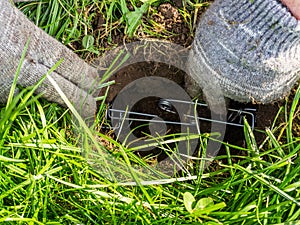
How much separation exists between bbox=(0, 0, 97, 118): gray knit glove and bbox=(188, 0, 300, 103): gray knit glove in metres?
0.31

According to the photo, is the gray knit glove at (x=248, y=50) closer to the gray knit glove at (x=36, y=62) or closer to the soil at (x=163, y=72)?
the soil at (x=163, y=72)

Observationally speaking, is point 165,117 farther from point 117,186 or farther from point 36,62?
point 36,62

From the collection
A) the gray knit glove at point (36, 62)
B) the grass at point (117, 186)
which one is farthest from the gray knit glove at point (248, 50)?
the gray knit glove at point (36, 62)

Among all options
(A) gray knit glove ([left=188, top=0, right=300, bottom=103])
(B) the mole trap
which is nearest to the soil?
(B) the mole trap

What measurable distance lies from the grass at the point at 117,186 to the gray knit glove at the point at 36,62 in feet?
0.16

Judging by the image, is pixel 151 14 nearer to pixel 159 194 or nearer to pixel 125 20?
pixel 125 20

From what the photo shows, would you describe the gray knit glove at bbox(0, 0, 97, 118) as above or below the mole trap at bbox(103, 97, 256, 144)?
above

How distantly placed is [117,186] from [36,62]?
0.36 meters

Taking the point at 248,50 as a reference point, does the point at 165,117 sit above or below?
below

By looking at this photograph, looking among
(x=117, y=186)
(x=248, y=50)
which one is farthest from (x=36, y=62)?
(x=248, y=50)

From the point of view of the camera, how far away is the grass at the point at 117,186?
115cm

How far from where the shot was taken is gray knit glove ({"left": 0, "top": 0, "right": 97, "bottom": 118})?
3.81 feet

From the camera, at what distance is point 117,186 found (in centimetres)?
122

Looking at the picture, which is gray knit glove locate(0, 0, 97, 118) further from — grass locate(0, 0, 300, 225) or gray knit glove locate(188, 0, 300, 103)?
gray knit glove locate(188, 0, 300, 103)
